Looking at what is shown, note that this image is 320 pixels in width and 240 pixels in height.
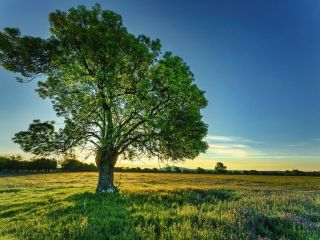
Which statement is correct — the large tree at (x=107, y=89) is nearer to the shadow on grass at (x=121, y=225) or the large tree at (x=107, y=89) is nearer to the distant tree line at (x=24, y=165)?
the shadow on grass at (x=121, y=225)

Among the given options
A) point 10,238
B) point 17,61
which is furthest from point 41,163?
point 10,238

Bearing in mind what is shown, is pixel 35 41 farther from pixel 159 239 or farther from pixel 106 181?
pixel 159 239

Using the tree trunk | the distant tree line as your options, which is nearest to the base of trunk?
the tree trunk

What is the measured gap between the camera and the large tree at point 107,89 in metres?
21.8

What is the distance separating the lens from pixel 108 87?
2181 centimetres

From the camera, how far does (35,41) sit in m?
22.6

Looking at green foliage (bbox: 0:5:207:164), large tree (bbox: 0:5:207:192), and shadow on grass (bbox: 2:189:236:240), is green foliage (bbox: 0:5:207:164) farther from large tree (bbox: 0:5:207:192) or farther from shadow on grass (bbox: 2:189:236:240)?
shadow on grass (bbox: 2:189:236:240)

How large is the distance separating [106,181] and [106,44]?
440 inches

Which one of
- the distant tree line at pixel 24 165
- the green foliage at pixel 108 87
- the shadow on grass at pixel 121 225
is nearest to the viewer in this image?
the shadow on grass at pixel 121 225

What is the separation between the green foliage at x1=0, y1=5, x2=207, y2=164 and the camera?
71.3 ft

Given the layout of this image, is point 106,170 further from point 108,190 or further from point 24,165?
point 24,165

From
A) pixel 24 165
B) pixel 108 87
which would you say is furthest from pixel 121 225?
pixel 24 165

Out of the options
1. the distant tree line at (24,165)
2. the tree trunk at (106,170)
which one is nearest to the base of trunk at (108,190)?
the tree trunk at (106,170)

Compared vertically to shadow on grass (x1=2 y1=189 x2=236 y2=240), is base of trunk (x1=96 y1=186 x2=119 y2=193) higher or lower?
higher
